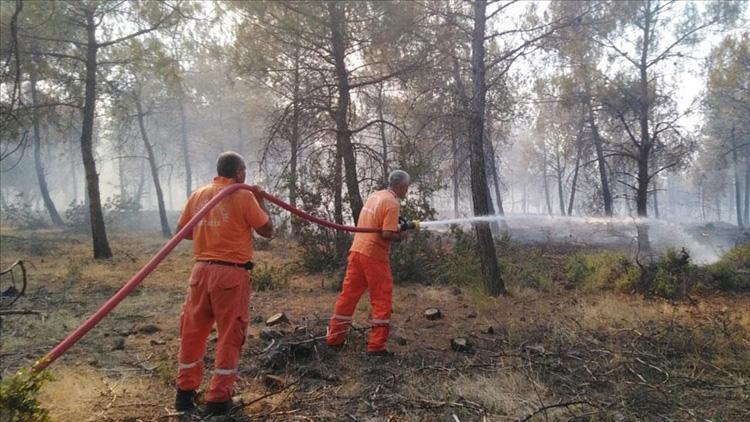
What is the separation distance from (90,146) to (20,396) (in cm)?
1122

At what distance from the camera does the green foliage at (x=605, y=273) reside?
8.14 meters

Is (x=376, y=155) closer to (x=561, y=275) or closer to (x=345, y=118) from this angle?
(x=345, y=118)

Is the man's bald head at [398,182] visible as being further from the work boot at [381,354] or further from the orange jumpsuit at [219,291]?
the orange jumpsuit at [219,291]

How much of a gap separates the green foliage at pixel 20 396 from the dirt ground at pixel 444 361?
1.05 metres

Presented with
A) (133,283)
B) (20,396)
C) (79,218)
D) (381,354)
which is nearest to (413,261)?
(381,354)

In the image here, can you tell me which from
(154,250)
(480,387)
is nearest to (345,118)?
(480,387)

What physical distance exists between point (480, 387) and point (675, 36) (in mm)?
13644

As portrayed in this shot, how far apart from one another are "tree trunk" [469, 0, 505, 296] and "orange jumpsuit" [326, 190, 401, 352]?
2834 millimetres

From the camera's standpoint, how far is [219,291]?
3.42 metres

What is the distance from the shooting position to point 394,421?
326cm

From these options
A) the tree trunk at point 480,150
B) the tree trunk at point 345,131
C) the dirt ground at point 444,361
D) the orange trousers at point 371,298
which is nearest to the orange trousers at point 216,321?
the dirt ground at point 444,361

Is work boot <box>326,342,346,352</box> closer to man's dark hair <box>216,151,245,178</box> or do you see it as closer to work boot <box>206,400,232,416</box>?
work boot <box>206,400,232,416</box>

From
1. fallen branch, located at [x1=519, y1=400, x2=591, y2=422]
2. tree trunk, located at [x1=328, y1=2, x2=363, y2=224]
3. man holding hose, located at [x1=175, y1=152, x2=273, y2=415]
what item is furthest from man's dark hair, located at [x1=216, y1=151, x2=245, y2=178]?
tree trunk, located at [x1=328, y1=2, x2=363, y2=224]

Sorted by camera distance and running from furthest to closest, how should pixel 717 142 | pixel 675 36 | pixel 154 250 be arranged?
pixel 717 142, pixel 154 250, pixel 675 36
